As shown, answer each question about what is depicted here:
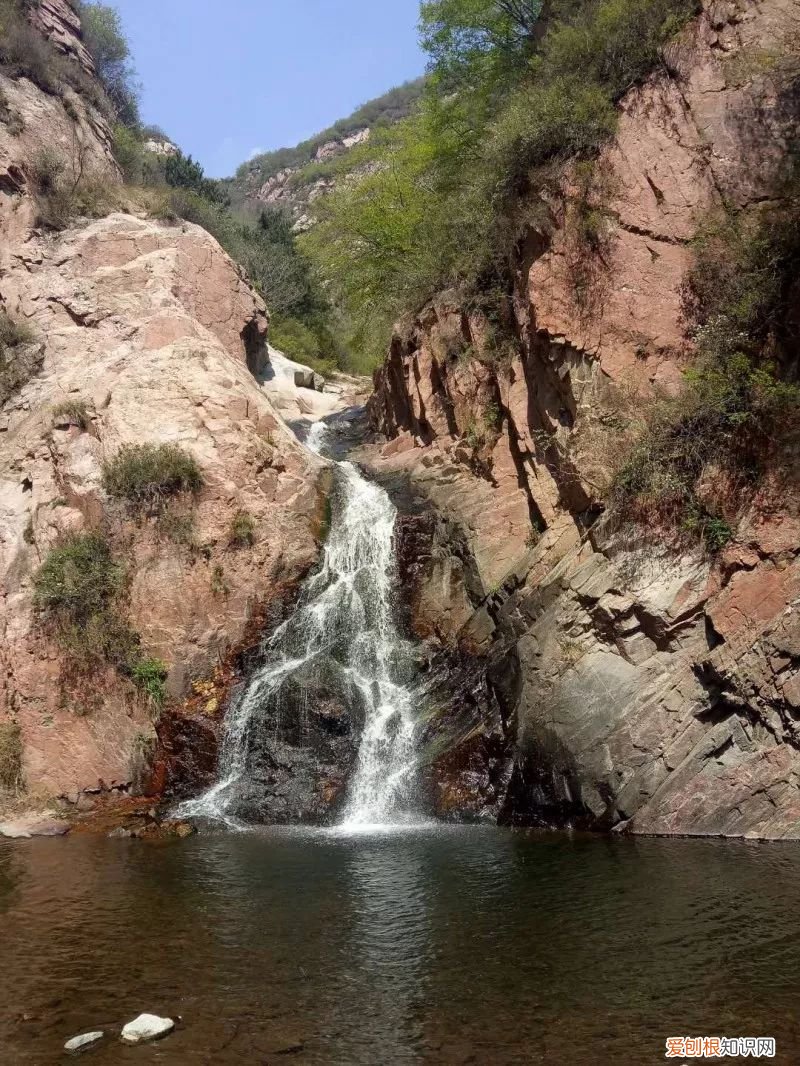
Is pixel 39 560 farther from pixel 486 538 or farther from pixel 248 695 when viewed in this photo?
pixel 486 538

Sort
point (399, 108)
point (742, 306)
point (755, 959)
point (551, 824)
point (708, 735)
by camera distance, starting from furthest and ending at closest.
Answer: point (399, 108)
point (742, 306)
point (551, 824)
point (708, 735)
point (755, 959)

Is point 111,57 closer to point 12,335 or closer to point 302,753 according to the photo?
point 12,335

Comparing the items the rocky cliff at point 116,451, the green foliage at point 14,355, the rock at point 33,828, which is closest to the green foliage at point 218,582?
the rocky cliff at point 116,451

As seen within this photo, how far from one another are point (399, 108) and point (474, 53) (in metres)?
92.4

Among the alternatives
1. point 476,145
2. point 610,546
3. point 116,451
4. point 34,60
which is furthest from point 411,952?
point 34,60

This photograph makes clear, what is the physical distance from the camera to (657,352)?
15.5 meters

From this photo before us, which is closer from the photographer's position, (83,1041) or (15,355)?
(83,1041)

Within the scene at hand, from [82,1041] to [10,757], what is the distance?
33.2 ft

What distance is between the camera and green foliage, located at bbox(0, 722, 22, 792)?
588 inches

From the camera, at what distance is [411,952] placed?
7.87 m

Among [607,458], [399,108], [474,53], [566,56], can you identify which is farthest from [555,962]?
[399,108]

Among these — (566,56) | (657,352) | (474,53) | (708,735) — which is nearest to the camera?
(708,735)

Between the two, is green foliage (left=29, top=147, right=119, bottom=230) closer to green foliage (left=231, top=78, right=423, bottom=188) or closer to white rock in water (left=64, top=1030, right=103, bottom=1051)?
white rock in water (left=64, top=1030, right=103, bottom=1051)

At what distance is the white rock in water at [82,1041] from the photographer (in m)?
6.11
